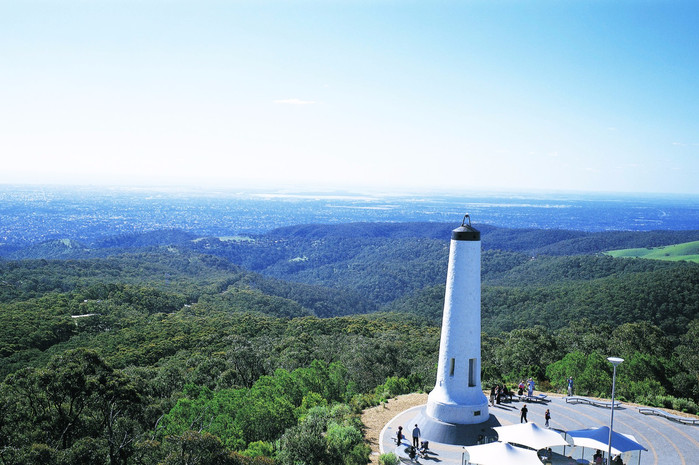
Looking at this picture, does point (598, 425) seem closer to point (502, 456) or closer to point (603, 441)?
point (603, 441)

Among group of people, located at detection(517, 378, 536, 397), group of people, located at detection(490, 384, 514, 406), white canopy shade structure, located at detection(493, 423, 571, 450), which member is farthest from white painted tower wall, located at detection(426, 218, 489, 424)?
group of people, located at detection(517, 378, 536, 397)

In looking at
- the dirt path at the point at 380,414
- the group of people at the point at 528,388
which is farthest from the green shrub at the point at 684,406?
the dirt path at the point at 380,414

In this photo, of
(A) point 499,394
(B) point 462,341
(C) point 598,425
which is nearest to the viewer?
(B) point 462,341

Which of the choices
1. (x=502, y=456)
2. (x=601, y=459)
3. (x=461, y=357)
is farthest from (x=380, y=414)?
(x=601, y=459)

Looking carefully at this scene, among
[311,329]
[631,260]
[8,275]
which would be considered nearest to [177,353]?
[311,329]

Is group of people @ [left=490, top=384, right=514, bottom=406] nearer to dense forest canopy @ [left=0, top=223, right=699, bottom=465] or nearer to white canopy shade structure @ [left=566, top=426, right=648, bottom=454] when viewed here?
dense forest canopy @ [left=0, top=223, right=699, bottom=465]

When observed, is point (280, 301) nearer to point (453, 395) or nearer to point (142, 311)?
point (142, 311)
